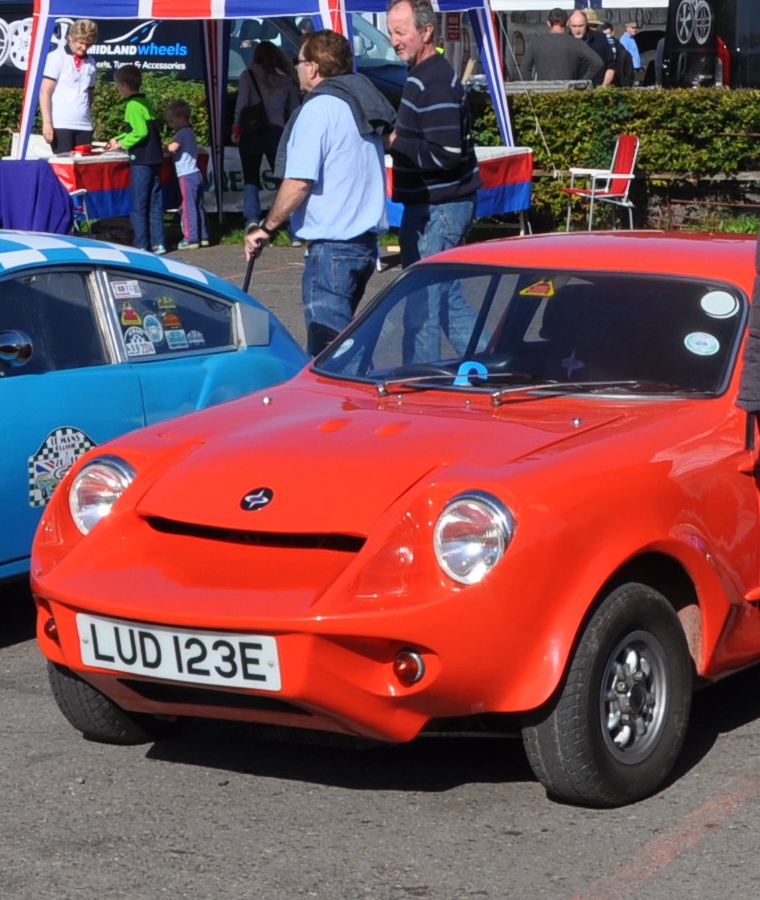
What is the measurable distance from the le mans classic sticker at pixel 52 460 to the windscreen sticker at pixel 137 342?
1.53 ft

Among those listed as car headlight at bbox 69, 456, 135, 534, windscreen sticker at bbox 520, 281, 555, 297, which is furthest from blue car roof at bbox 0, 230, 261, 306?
windscreen sticker at bbox 520, 281, 555, 297

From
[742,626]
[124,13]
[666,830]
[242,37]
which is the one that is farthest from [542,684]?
[242,37]

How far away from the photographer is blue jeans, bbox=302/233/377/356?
7.81 meters

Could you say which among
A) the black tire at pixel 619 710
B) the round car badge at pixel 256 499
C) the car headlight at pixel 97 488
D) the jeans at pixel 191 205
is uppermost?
the round car badge at pixel 256 499

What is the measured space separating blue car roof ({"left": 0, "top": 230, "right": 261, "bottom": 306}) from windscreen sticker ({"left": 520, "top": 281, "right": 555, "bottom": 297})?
5.55 feet

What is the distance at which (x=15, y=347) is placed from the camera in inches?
223

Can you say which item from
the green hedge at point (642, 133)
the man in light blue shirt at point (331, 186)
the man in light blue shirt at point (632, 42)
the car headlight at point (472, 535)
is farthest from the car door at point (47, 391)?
the man in light blue shirt at point (632, 42)

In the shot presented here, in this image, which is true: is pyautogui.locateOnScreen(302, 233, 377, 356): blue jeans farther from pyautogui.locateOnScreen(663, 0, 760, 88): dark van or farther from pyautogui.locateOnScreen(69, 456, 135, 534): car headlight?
pyautogui.locateOnScreen(663, 0, 760, 88): dark van

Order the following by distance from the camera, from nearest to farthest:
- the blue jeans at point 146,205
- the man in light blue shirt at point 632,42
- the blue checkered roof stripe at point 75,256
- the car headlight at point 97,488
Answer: the car headlight at point 97,488 < the blue checkered roof stripe at point 75,256 < the blue jeans at point 146,205 < the man in light blue shirt at point 632,42

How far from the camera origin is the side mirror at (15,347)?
5.63m

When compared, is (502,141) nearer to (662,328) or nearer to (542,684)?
(662,328)

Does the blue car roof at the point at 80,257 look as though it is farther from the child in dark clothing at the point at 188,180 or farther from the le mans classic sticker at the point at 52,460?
the child in dark clothing at the point at 188,180

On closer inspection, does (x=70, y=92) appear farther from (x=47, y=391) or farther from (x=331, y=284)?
(x=47, y=391)

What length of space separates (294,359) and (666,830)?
10.1 feet
